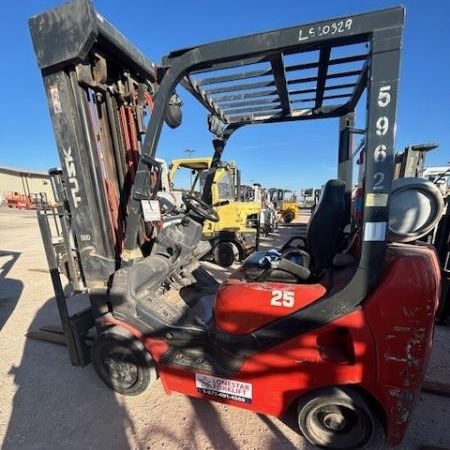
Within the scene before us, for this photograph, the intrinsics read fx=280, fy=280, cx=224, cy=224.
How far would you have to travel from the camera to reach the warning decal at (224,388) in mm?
2227

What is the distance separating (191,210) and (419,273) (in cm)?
201

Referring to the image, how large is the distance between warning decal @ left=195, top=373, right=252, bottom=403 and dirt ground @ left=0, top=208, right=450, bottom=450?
296mm

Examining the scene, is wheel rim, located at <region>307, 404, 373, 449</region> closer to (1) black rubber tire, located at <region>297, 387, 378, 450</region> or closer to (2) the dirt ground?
(1) black rubber tire, located at <region>297, 387, 378, 450</region>

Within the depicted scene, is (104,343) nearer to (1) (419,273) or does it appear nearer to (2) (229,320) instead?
(2) (229,320)

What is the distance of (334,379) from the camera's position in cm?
197

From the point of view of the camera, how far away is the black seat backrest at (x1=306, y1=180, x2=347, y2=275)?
7.36 feet

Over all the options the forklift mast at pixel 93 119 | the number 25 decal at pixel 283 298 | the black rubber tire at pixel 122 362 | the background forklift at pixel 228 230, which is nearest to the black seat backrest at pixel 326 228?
the number 25 decal at pixel 283 298

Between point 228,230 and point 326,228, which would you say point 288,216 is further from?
point 326,228

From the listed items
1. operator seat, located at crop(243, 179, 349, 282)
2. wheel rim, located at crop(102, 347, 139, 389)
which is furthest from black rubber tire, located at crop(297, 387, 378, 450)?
wheel rim, located at crop(102, 347, 139, 389)

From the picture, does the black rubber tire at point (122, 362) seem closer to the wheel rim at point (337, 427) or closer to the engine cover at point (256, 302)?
the engine cover at point (256, 302)

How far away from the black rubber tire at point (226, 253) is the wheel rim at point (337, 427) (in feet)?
17.6

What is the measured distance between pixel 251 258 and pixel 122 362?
5.18 ft

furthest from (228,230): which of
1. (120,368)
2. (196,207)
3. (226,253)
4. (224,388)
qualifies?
(224,388)

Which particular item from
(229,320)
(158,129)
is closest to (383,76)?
(158,129)
